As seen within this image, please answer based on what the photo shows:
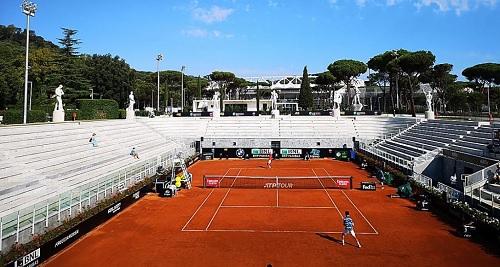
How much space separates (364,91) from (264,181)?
107 m

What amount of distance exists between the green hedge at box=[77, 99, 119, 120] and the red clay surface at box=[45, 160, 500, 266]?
29.0 m

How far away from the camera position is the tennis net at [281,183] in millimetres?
32969

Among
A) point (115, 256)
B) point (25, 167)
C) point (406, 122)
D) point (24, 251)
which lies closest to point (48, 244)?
point (24, 251)

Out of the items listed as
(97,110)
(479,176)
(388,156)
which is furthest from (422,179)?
(97,110)

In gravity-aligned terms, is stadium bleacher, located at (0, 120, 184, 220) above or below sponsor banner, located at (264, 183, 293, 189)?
above

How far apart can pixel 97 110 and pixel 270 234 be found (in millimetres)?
43332

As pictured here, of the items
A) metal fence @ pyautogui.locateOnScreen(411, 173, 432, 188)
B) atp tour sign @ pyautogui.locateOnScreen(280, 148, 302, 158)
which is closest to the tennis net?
metal fence @ pyautogui.locateOnScreen(411, 173, 432, 188)

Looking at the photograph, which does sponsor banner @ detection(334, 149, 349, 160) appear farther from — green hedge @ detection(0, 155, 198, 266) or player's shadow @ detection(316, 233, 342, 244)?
player's shadow @ detection(316, 233, 342, 244)

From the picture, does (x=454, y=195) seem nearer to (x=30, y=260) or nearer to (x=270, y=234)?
(x=270, y=234)

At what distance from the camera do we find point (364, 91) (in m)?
132

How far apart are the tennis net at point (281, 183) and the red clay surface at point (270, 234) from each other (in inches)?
84.5

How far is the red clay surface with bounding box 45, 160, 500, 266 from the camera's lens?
16219mm

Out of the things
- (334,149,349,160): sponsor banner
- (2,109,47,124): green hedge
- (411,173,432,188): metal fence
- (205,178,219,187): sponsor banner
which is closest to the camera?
(411,173,432,188): metal fence

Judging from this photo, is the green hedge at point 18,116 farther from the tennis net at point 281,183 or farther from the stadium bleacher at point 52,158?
the tennis net at point 281,183
